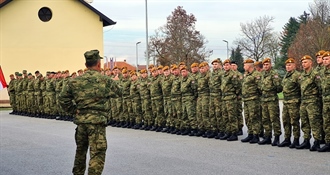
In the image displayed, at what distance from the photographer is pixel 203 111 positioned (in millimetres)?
14641

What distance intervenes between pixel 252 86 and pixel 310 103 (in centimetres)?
186

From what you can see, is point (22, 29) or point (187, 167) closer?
point (187, 167)

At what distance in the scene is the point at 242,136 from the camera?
582 inches

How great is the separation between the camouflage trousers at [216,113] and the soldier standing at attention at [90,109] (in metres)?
6.62

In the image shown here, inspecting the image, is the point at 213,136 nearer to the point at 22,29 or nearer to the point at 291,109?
the point at 291,109

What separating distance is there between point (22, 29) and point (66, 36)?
270 centimetres

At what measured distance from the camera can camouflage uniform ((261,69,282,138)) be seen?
491 inches

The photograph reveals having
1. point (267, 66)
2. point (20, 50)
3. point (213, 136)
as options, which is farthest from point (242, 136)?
point (20, 50)

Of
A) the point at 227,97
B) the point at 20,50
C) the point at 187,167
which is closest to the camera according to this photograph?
the point at 187,167

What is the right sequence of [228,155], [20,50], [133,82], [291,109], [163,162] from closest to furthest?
[163,162], [228,155], [291,109], [133,82], [20,50]

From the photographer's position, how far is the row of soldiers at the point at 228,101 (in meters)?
11.5

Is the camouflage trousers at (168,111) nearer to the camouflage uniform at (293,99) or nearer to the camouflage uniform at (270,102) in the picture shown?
the camouflage uniform at (270,102)

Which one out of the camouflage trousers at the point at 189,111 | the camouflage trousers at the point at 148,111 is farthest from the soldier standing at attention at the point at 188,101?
the camouflage trousers at the point at 148,111

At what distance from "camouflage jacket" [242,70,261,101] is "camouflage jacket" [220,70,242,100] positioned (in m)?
0.58
